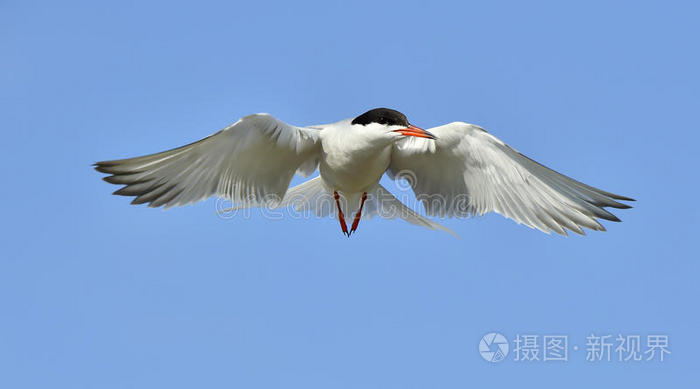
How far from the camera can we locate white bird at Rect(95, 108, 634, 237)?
6.08m

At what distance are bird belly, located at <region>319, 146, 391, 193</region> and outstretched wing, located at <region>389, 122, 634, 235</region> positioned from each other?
306mm

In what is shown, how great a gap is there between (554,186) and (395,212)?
1.61 meters

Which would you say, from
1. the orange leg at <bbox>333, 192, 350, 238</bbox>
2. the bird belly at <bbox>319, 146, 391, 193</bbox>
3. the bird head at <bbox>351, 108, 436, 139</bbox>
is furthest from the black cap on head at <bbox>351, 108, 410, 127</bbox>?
the orange leg at <bbox>333, 192, 350, 238</bbox>

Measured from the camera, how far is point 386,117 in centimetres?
621

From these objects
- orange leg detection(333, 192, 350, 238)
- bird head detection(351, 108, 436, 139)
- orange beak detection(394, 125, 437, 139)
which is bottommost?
orange leg detection(333, 192, 350, 238)

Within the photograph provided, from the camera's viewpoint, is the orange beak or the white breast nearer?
the orange beak

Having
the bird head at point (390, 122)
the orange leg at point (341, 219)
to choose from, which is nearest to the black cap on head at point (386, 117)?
the bird head at point (390, 122)

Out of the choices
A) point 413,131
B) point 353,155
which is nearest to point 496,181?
point 413,131

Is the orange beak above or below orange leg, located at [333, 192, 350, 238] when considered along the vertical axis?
above

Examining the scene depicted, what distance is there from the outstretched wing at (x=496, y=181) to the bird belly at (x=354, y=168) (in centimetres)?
31

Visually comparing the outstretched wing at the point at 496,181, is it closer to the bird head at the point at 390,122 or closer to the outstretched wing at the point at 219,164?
the bird head at the point at 390,122

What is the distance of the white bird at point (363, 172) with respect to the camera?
6.08m

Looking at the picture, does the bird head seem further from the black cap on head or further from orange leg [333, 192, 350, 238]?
orange leg [333, 192, 350, 238]

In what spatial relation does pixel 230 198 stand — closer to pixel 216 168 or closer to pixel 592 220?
pixel 216 168
